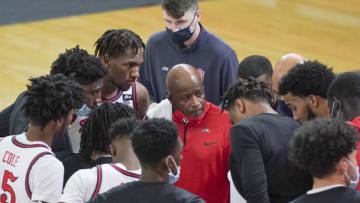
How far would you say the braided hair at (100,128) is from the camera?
3578mm

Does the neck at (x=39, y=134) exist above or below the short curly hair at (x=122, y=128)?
below

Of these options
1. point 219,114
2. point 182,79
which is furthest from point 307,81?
point 182,79

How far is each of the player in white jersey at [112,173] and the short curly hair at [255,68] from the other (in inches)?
67.4

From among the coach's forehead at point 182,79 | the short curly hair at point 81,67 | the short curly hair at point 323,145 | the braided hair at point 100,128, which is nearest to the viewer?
the short curly hair at point 323,145

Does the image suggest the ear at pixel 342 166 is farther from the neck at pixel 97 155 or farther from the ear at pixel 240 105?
the neck at pixel 97 155

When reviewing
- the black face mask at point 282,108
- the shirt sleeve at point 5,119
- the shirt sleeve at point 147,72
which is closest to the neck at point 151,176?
the shirt sleeve at point 5,119

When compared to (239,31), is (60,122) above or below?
below

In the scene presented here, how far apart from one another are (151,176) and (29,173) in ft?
2.29

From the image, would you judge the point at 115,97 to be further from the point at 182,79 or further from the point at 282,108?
the point at 282,108

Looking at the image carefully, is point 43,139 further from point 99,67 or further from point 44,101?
point 99,67

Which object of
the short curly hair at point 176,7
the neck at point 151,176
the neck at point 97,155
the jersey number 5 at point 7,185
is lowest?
the jersey number 5 at point 7,185

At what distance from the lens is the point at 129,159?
3.31 m

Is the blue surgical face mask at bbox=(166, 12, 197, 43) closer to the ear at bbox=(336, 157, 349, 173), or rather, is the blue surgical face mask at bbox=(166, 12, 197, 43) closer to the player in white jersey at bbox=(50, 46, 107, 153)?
the player in white jersey at bbox=(50, 46, 107, 153)

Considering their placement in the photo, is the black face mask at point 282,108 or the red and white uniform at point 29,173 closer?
the red and white uniform at point 29,173
